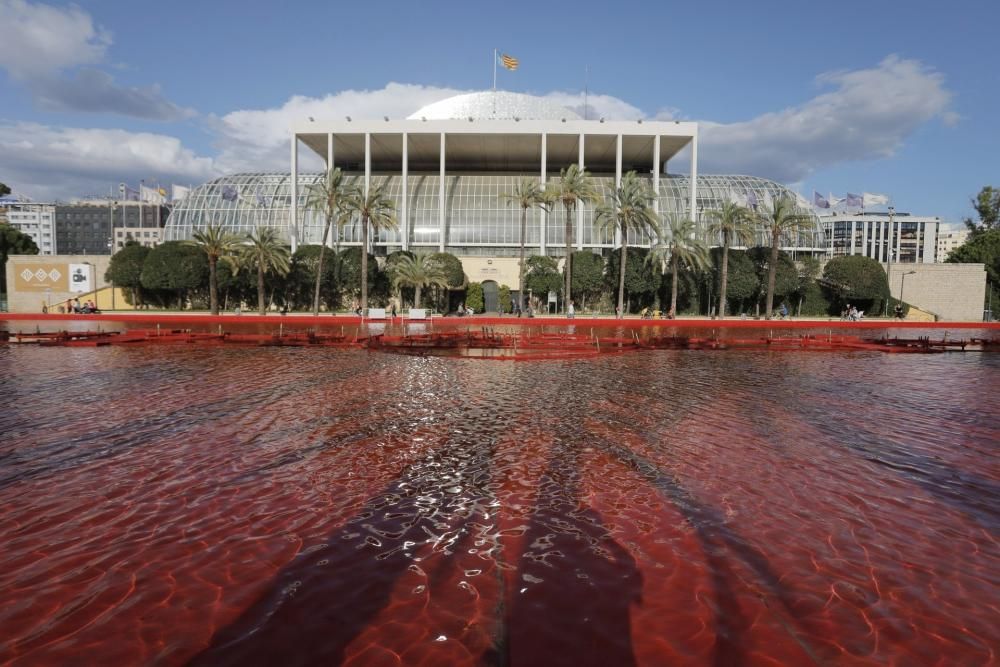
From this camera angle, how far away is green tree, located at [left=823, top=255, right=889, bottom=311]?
51062mm

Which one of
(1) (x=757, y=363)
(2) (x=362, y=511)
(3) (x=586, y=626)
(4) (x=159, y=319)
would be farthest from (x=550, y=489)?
(4) (x=159, y=319)

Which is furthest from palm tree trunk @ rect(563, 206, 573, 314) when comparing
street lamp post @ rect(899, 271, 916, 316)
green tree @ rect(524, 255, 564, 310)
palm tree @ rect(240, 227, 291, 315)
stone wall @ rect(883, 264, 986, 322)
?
stone wall @ rect(883, 264, 986, 322)

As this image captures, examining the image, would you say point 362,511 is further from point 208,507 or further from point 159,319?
point 159,319

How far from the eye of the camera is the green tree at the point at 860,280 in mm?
51062

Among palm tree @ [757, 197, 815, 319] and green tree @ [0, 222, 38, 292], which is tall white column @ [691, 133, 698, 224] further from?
green tree @ [0, 222, 38, 292]

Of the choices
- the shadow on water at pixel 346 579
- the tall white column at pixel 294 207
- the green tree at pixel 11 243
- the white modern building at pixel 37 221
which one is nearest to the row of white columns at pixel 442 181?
the tall white column at pixel 294 207

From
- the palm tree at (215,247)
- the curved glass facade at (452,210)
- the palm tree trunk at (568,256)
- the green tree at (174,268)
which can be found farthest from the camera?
the curved glass facade at (452,210)

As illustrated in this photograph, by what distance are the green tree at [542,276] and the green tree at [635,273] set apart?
4.61 meters

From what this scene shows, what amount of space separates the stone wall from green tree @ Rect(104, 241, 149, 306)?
2662 inches

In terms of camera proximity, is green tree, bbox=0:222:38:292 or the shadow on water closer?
the shadow on water

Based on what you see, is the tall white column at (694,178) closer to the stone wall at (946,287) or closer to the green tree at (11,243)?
the stone wall at (946,287)

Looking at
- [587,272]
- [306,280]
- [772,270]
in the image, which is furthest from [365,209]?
[772,270]

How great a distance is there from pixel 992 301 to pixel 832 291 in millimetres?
17789

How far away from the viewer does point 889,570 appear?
5609 mm
